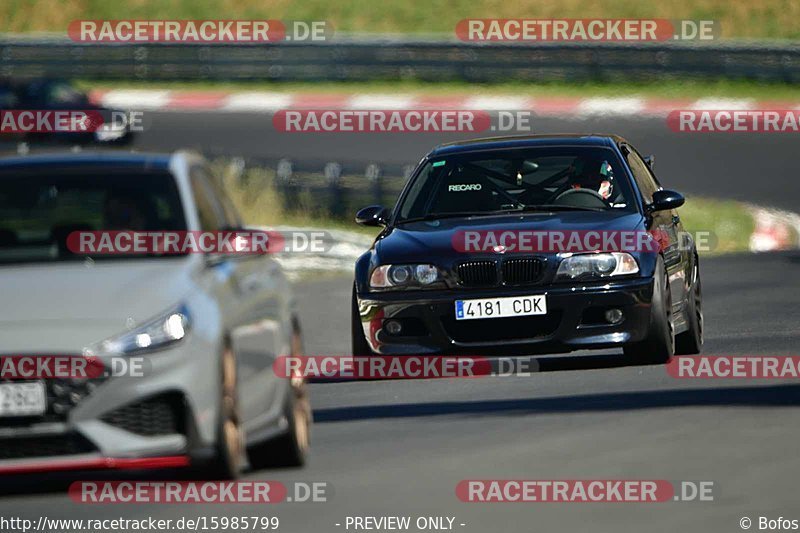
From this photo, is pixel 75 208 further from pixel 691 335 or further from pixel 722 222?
pixel 722 222

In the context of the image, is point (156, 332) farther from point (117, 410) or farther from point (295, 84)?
point (295, 84)

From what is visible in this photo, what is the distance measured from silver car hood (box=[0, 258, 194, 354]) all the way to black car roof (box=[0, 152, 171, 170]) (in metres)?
0.71

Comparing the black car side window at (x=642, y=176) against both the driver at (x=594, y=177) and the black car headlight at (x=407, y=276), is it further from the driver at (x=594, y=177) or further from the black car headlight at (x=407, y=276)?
the black car headlight at (x=407, y=276)

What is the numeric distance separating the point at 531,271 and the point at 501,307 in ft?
0.91

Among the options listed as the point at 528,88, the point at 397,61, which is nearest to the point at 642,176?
the point at 528,88

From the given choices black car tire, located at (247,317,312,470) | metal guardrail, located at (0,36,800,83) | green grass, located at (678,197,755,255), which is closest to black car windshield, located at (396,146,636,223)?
black car tire, located at (247,317,312,470)

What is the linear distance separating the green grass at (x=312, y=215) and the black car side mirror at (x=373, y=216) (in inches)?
458

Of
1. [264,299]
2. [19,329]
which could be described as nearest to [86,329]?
[19,329]

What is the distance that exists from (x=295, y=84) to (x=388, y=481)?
31.3 m

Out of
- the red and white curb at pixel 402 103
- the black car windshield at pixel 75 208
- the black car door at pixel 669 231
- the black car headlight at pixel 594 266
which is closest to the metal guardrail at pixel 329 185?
the red and white curb at pixel 402 103

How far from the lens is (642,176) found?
13.1 m

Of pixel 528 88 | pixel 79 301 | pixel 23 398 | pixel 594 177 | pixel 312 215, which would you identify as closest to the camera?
pixel 23 398

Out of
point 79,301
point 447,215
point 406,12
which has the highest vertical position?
point 406,12

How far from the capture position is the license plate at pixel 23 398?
24.9 ft
